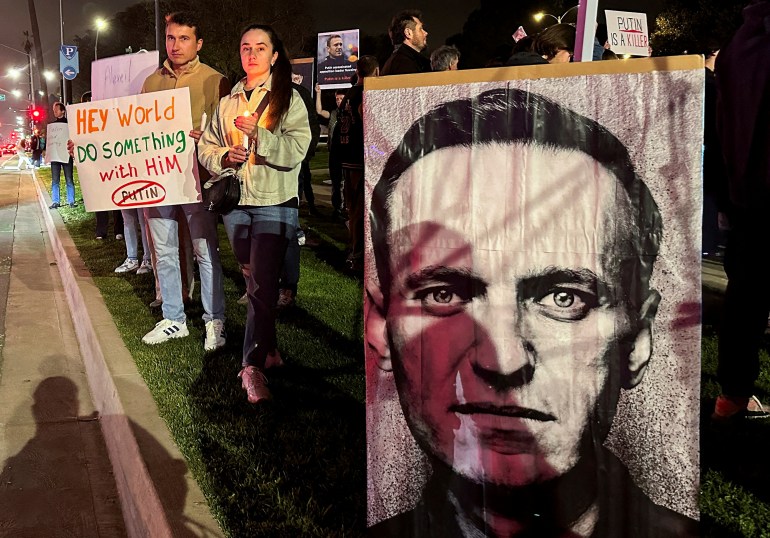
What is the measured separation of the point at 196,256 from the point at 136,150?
855mm

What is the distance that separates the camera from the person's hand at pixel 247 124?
358 centimetres

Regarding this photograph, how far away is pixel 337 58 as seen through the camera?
15180 millimetres

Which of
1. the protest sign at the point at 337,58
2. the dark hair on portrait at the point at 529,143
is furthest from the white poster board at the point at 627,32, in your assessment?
the dark hair on portrait at the point at 529,143

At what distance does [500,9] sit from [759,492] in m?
50.3

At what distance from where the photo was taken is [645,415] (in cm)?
186

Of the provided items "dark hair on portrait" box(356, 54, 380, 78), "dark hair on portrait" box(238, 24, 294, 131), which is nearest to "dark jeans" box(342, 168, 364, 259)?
"dark hair on portrait" box(356, 54, 380, 78)

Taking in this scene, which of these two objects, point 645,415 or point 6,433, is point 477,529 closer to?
point 645,415

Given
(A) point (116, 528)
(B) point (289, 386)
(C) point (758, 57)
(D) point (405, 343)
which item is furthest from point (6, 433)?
(C) point (758, 57)

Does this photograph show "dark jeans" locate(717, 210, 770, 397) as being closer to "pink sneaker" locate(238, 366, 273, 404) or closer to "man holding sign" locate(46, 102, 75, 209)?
"pink sneaker" locate(238, 366, 273, 404)

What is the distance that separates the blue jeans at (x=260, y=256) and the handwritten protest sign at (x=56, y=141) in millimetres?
11180

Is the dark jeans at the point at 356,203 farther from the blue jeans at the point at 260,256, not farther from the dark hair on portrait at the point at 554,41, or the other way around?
the blue jeans at the point at 260,256

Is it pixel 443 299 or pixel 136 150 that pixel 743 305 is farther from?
pixel 136 150

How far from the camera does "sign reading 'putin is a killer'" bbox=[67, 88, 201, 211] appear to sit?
4.73 meters

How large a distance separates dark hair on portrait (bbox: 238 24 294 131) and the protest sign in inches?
436
